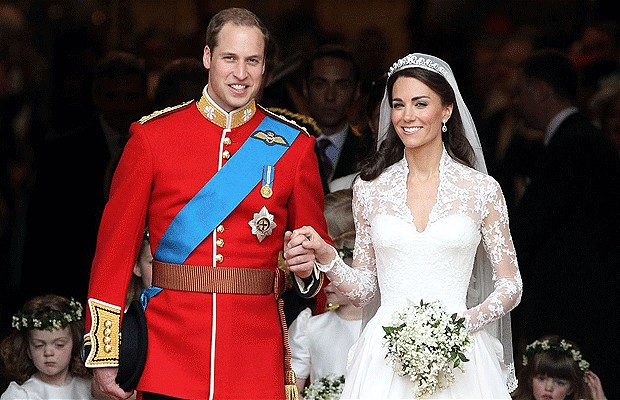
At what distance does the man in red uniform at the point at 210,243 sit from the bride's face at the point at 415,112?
40cm

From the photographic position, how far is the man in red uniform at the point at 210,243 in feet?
18.0

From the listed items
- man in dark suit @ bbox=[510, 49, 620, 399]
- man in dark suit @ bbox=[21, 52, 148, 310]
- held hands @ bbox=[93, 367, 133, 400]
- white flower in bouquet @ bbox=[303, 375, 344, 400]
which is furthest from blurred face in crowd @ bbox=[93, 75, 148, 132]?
held hands @ bbox=[93, 367, 133, 400]

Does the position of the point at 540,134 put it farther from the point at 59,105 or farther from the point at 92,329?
the point at 92,329

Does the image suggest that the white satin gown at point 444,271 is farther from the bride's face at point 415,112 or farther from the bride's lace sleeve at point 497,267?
the bride's face at point 415,112

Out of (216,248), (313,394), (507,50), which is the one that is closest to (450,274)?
(216,248)

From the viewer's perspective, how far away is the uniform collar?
570 centimetres

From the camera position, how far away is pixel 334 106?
8047 millimetres

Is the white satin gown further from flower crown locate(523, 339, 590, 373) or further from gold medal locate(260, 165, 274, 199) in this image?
flower crown locate(523, 339, 590, 373)

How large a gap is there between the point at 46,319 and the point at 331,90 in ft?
6.46

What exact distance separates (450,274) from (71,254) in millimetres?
3046

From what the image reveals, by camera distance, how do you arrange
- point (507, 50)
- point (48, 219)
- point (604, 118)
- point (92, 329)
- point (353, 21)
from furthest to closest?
1. point (353, 21)
2. point (507, 50)
3. point (604, 118)
4. point (48, 219)
5. point (92, 329)

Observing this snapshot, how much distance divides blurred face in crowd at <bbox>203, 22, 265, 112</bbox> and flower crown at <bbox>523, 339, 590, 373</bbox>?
222 cm

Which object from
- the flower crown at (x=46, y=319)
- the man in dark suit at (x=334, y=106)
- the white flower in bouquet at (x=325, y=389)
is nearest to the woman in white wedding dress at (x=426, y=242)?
the white flower in bouquet at (x=325, y=389)

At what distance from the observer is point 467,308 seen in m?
5.91
